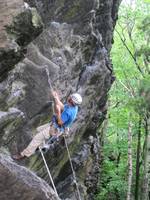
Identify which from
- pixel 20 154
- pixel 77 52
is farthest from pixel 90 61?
pixel 20 154

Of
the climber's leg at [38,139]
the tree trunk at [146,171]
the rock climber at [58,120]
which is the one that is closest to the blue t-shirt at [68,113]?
the rock climber at [58,120]

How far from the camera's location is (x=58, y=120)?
1359 cm

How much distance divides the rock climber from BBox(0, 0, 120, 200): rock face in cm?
78

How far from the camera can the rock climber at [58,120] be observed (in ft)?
43.5

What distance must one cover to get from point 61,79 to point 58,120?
4.70 meters

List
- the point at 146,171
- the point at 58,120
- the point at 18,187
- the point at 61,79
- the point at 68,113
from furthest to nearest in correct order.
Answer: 1. the point at 146,171
2. the point at 61,79
3. the point at 58,120
4. the point at 68,113
5. the point at 18,187

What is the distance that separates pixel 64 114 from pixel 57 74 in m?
4.55

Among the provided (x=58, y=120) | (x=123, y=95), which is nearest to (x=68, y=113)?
(x=58, y=120)

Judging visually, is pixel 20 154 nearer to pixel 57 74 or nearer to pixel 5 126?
pixel 5 126

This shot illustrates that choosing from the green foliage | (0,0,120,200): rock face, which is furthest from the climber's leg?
the green foliage

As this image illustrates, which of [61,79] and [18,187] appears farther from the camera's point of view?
[61,79]

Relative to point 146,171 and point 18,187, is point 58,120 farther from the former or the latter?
point 146,171

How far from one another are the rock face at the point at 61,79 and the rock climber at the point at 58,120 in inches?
30.7

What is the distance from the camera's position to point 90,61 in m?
21.1
